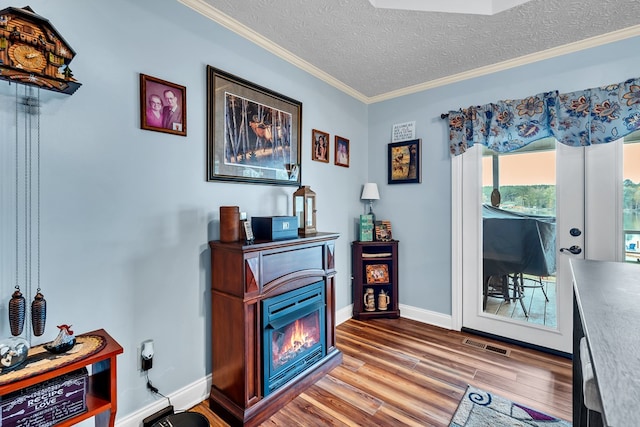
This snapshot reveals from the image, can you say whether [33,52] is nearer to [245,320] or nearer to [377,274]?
[245,320]

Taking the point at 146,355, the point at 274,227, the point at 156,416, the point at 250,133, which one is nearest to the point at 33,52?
the point at 250,133

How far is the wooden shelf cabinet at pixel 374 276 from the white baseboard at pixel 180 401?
68.7 inches

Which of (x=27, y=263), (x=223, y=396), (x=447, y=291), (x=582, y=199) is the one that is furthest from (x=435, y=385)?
(x=27, y=263)

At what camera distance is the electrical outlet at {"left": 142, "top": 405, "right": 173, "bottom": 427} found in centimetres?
155

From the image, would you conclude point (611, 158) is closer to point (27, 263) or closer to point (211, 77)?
point (211, 77)

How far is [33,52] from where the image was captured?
115 centimetres

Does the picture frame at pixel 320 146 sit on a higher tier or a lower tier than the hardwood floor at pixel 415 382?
higher

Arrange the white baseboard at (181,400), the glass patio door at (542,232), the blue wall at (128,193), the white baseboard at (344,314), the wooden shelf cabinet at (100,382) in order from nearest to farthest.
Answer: the wooden shelf cabinet at (100,382)
the blue wall at (128,193)
the white baseboard at (181,400)
the glass patio door at (542,232)
the white baseboard at (344,314)

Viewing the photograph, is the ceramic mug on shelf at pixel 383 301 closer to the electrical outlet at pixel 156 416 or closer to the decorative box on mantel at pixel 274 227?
the decorative box on mantel at pixel 274 227

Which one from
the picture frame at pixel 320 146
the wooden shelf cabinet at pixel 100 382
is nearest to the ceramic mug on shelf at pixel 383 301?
the picture frame at pixel 320 146

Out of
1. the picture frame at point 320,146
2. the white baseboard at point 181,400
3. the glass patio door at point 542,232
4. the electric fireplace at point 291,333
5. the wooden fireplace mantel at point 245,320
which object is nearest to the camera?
the white baseboard at point 181,400

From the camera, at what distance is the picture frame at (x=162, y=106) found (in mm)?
1563

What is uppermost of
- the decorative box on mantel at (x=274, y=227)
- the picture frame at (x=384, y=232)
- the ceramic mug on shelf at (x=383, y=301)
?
the decorative box on mantel at (x=274, y=227)

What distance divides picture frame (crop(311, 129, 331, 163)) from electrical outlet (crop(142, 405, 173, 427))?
209cm
